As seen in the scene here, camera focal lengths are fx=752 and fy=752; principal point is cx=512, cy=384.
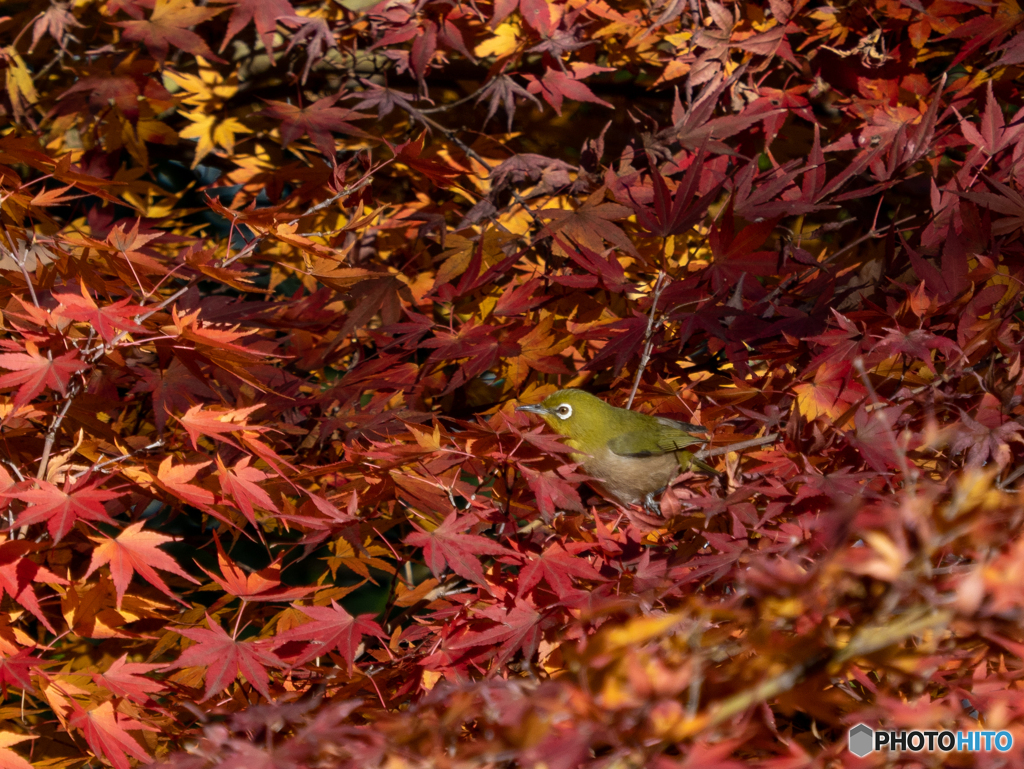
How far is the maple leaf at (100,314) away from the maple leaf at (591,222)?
989 millimetres

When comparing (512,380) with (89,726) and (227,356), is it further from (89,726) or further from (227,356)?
(89,726)

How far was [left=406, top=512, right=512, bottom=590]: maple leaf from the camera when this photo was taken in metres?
1.31

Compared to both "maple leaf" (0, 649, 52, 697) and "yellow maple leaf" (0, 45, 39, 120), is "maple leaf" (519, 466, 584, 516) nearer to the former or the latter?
"maple leaf" (0, 649, 52, 697)

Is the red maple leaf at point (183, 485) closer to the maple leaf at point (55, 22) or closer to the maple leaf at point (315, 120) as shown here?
the maple leaf at point (315, 120)

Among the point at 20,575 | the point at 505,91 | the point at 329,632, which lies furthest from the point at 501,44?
the point at 20,575

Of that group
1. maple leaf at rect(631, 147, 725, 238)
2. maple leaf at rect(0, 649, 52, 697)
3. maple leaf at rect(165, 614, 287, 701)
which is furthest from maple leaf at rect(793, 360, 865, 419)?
maple leaf at rect(0, 649, 52, 697)

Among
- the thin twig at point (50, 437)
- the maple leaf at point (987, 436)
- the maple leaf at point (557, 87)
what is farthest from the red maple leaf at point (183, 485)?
the maple leaf at point (557, 87)

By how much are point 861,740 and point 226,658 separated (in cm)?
102

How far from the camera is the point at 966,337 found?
4.49 feet

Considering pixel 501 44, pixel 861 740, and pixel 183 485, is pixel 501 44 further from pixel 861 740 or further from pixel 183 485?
pixel 861 740

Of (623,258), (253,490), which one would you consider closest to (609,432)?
(623,258)

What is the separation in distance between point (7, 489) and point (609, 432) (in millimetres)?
1299

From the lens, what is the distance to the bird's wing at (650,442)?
1938mm

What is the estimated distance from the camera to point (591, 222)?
190 cm
